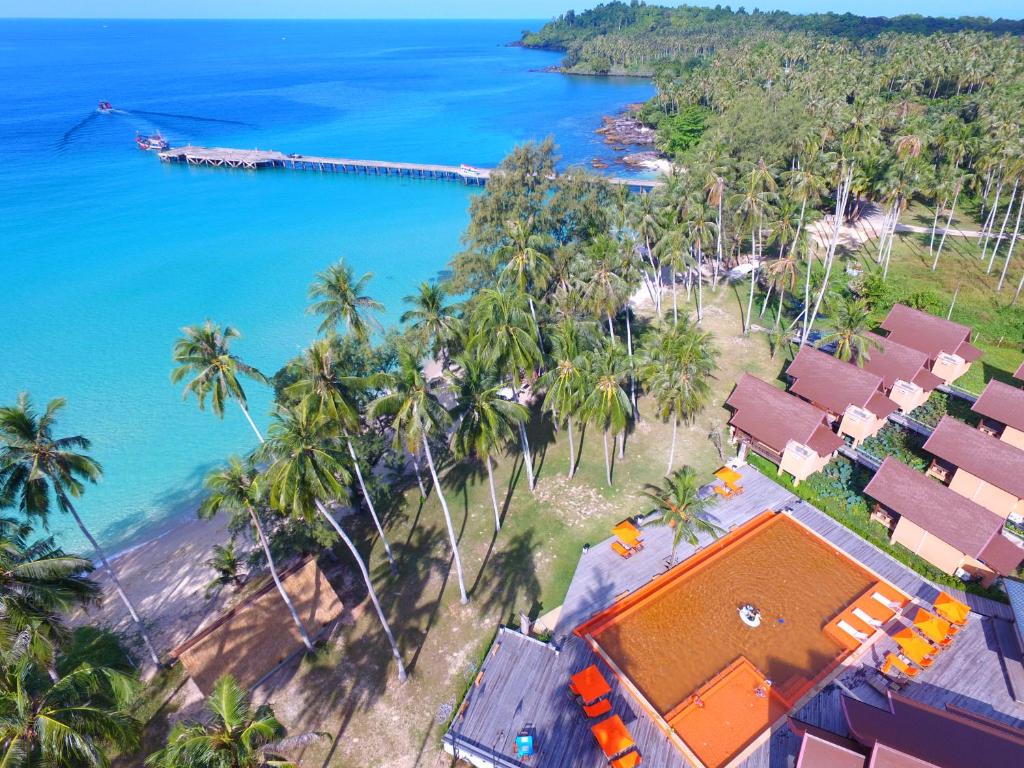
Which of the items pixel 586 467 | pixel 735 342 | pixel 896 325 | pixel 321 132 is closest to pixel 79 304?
pixel 586 467

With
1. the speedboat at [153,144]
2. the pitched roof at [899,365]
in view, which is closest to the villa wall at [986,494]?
the pitched roof at [899,365]

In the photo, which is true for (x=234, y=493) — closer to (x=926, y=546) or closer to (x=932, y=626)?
(x=932, y=626)

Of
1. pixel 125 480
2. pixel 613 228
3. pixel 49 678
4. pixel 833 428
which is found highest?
pixel 613 228

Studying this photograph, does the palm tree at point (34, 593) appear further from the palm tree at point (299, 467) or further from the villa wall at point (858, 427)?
the villa wall at point (858, 427)

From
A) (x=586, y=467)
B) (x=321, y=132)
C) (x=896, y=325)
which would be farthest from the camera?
(x=321, y=132)

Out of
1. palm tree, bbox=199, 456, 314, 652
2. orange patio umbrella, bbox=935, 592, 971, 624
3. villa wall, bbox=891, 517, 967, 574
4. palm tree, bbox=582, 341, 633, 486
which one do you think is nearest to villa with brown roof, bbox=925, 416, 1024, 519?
villa wall, bbox=891, 517, 967, 574

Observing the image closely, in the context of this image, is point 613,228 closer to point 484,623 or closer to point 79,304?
point 484,623

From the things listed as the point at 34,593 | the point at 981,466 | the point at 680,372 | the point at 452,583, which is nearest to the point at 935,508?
the point at 981,466
